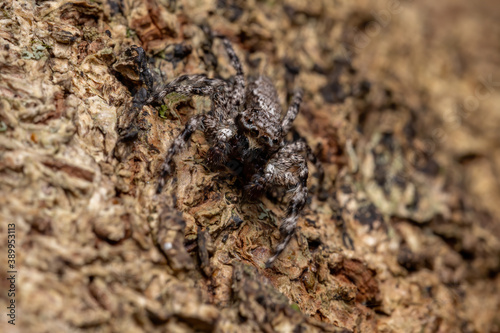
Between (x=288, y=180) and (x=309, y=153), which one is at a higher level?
(x=288, y=180)

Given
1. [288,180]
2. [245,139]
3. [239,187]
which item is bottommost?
[239,187]

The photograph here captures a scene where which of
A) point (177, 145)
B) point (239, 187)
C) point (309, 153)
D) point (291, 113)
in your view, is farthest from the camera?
point (291, 113)

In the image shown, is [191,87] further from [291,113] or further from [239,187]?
[291,113]

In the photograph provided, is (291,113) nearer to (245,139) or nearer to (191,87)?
(245,139)

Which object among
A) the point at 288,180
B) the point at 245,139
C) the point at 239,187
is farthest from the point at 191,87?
the point at 288,180

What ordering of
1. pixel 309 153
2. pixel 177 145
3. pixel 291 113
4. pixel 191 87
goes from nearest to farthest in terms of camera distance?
pixel 177 145 < pixel 191 87 < pixel 309 153 < pixel 291 113

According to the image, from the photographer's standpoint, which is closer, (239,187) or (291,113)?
(239,187)

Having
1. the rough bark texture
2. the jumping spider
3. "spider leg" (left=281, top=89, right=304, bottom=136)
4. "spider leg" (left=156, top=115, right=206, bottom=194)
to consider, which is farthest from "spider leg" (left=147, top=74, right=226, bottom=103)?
"spider leg" (left=281, top=89, right=304, bottom=136)
